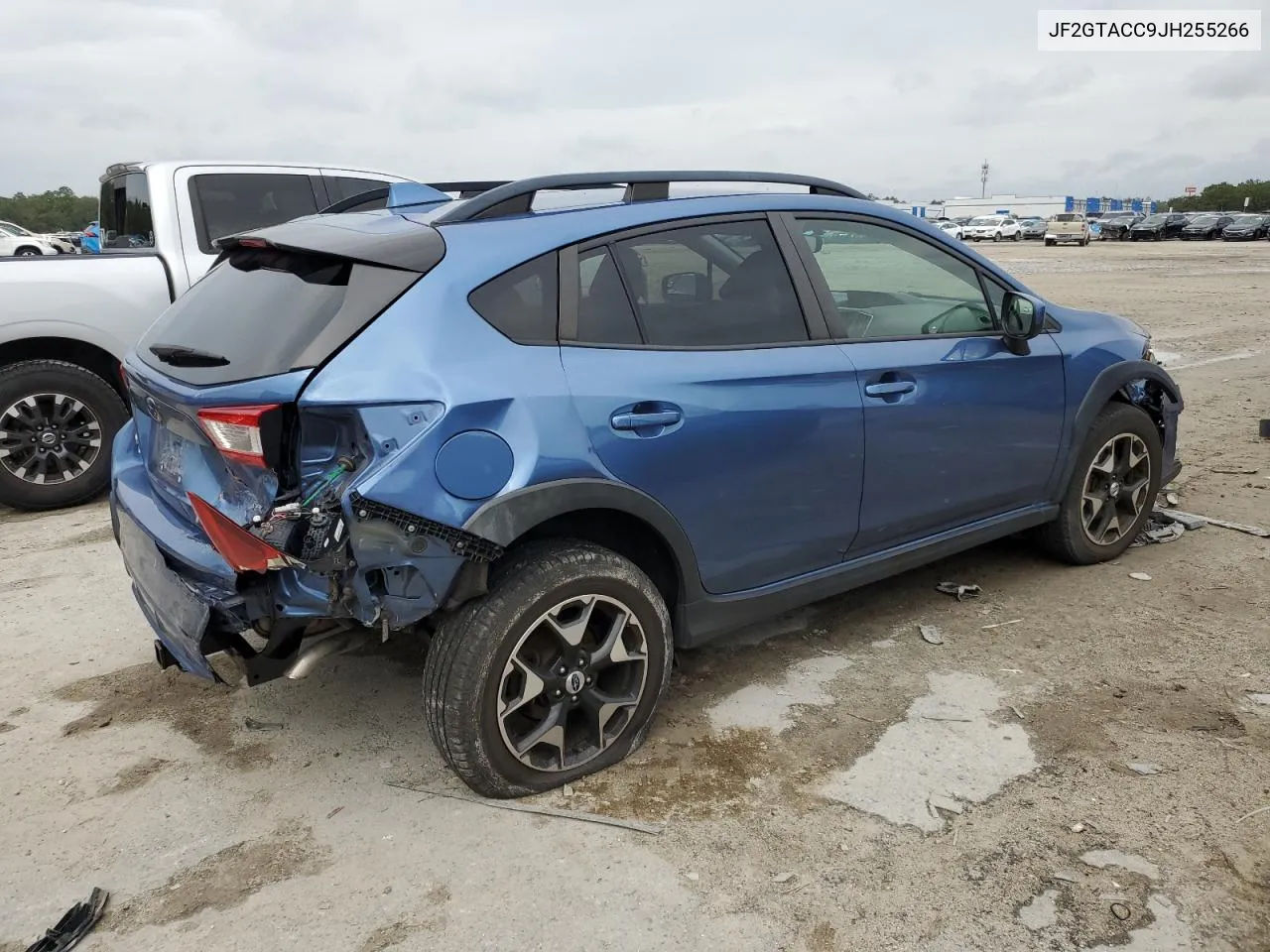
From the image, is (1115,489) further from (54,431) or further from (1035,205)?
(1035,205)

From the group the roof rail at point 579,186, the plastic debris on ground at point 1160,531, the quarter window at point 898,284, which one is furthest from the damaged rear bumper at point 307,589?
the plastic debris on ground at point 1160,531

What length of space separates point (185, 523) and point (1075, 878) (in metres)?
2.71

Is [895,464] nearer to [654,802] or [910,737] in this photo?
[910,737]

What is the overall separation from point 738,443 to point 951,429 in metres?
1.06

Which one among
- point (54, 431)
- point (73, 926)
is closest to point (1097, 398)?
point (73, 926)

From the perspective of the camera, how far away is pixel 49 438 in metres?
5.80

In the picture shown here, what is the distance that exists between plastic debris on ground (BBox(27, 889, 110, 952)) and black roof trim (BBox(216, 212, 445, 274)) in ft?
6.01

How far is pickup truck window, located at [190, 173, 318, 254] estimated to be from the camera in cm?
609

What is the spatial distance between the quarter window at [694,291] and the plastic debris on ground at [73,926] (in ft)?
6.57

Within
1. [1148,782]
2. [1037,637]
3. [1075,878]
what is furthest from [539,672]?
[1037,637]

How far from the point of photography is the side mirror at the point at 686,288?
10.2 ft

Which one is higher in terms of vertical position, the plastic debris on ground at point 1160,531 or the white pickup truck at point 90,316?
the white pickup truck at point 90,316

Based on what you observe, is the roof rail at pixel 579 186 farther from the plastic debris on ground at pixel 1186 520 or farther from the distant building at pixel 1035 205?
the distant building at pixel 1035 205

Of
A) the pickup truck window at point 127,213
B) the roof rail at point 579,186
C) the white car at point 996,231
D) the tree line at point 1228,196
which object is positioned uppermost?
the tree line at point 1228,196
